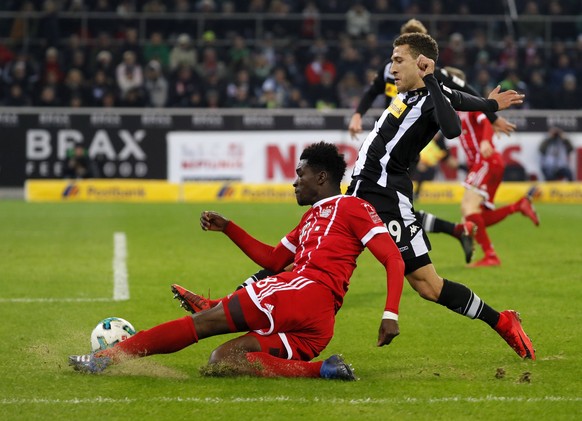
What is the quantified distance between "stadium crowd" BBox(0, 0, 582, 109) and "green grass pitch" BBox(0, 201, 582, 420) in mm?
8866

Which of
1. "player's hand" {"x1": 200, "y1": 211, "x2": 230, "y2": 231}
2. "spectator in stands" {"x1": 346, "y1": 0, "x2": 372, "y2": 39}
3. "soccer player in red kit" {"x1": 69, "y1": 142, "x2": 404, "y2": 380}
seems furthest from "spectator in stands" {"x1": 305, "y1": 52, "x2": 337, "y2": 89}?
"soccer player in red kit" {"x1": 69, "y1": 142, "x2": 404, "y2": 380}

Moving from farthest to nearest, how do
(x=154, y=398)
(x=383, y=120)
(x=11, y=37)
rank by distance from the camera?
1. (x=11, y=37)
2. (x=383, y=120)
3. (x=154, y=398)

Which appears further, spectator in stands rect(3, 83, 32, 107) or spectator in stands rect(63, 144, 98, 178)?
spectator in stands rect(3, 83, 32, 107)

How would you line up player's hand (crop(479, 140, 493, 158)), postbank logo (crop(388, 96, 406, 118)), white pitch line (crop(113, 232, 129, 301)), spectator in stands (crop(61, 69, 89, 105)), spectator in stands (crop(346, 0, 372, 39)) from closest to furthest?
1. postbank logo (crop(388, 96, 406, 118))
2. white pitch line (crop(113, 232, 129, 301))
3. player's hand (crop(479, 140, 493, 158))
4. spectator in stands (crop(61, 69, 89, 105))
5. spectator in stands (crop(346, 0, 372, 39))

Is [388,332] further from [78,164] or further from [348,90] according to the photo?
[348,90]

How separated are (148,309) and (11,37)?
17738mm

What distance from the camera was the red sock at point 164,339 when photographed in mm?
6367

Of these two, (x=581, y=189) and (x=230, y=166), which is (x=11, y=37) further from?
(x=581, y=189)

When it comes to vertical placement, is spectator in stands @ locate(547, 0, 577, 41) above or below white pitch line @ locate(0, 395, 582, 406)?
above

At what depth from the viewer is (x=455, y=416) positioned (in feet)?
18.4

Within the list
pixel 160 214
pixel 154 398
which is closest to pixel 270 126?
pixel 160 214

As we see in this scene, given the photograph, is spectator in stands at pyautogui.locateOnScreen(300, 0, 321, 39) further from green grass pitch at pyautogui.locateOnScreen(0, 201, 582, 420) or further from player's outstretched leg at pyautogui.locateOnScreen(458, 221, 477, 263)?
player's outstretched leg at pyautogui.locateOnScreen(458, 221, 477, 263)

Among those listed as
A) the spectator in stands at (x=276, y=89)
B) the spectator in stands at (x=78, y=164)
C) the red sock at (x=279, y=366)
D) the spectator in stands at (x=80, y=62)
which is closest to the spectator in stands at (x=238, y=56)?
Answer: the spectator in stands at (x=276, y=89)

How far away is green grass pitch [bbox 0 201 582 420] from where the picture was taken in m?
5.80
